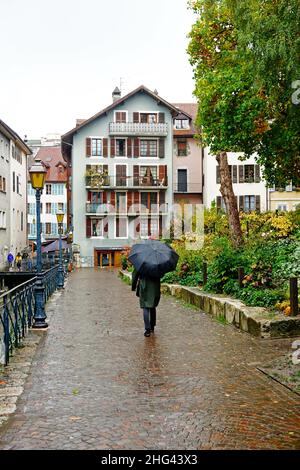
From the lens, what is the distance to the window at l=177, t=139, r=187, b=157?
6288cm

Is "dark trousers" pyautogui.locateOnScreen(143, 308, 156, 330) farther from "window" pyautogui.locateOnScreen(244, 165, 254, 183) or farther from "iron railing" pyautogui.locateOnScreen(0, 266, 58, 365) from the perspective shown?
"window" pyautogui.locateOnScreen(244, 165, 254, 183)

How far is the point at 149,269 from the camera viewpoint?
11.3m

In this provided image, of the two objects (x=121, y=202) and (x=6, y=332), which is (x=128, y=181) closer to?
(x=121, y=202)

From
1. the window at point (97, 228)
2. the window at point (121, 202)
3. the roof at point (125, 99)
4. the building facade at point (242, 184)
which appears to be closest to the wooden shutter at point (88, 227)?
the window at point (97, 228)

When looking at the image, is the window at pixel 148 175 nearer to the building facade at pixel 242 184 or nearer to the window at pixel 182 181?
the window at pixel 182 181

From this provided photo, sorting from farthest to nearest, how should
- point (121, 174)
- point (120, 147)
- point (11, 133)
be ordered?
point (120, 147)
point (121, 174)
point (11, 133)

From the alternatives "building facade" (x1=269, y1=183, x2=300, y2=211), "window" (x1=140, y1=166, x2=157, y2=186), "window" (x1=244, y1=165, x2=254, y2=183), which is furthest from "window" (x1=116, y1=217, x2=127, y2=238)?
"building facade" (x1=269, y1=183, x2=300, y2=211)

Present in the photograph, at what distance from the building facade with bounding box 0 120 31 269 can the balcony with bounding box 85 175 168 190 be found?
6.66 m

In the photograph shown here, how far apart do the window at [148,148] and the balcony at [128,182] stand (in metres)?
2.28

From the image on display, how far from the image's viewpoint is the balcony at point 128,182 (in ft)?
192

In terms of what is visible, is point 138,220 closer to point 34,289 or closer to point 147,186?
point 147,186

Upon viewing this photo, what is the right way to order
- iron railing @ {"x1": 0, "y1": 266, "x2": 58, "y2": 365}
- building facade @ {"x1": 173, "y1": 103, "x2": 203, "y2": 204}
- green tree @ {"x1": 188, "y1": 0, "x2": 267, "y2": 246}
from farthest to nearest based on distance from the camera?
building facade @ {"x1": 173, "y1": 103, "x2": 203, "y2": 204}, green tree @ {"x1": 188, "y1": 0, "x2": 267, "y2": 246}, iron railing @ {"x1": 0, "y1": 266, "x2": 58, "y2": 365}

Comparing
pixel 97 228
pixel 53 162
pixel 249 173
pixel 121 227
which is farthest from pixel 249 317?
pixel 53 162

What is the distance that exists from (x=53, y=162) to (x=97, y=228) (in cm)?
3125
